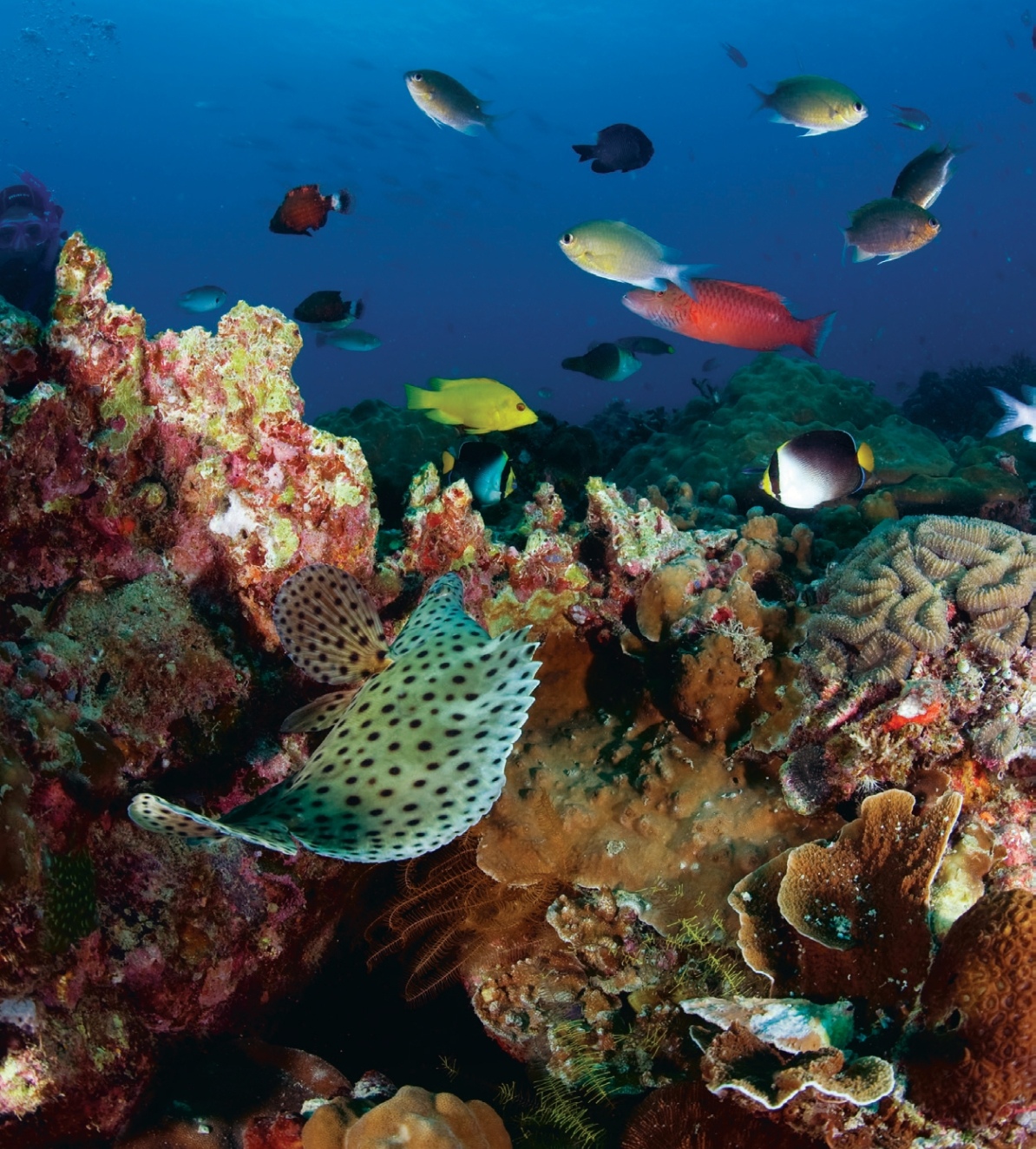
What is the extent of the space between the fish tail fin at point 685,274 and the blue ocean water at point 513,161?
167 feet

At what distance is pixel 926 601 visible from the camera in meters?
3.21

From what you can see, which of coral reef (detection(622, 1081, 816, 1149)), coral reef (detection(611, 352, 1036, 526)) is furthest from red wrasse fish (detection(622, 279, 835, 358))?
coral reef (detection(622, 1081, 816, 1149))

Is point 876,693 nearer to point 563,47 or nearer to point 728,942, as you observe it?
point 728,942

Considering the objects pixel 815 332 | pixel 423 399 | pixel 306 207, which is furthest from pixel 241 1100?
pixel 306 207

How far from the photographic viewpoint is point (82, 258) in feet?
9.70

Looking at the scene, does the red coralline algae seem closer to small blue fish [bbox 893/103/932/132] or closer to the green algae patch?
the green algae patch

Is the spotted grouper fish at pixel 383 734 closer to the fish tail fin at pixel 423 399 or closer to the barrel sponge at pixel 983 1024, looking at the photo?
the barrel sponge at pixel 983 1024

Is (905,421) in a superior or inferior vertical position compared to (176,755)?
inferior

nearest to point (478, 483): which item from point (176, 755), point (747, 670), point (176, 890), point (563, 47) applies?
point (747, 670)

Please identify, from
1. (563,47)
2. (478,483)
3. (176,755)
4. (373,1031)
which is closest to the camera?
(176,755)

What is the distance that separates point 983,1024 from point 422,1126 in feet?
6.30

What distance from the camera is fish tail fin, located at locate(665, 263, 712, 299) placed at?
4.72 m

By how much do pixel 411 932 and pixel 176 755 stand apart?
156 centimetres

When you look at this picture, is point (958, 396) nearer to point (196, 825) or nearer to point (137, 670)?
point (137, 670)
